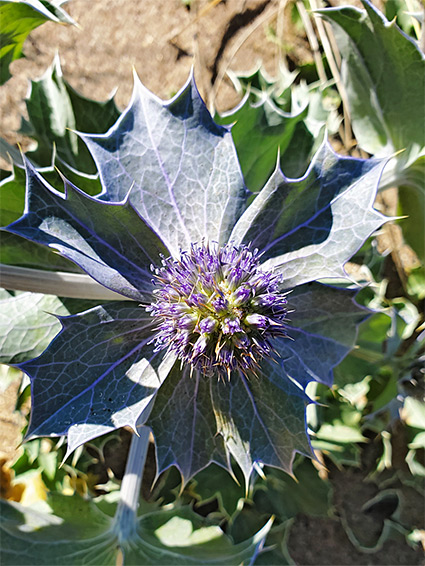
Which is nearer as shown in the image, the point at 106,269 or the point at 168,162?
the point at 106,269

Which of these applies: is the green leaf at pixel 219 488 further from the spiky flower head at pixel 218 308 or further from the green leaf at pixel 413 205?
the green leaf at pixel 413 205

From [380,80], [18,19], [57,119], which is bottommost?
[380,80]

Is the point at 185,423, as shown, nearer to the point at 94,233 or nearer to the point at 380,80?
the point at 94,233

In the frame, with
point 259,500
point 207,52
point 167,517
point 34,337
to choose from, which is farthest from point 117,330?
point 207,52

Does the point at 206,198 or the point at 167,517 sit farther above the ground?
the point at 206,198

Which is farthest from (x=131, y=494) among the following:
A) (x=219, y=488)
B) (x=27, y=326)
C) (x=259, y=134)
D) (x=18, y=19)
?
(x=18, y=19)

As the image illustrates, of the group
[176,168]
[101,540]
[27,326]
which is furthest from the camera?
[101,540]

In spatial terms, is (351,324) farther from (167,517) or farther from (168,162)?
(167,517)

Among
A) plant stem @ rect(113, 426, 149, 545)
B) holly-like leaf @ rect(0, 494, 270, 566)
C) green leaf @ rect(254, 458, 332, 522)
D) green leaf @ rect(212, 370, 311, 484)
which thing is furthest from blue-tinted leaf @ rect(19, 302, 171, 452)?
green leaf @ rect(254, 458, 332, 522)

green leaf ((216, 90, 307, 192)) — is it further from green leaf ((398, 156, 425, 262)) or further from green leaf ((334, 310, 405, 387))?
green leaf ((334, 310, 405, 387))
